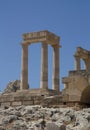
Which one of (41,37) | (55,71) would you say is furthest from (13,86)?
(41,37)

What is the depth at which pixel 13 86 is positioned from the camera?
168 ft

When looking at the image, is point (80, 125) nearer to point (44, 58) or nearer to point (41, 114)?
point (41, 114)

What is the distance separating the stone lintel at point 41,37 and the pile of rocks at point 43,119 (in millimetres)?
21663

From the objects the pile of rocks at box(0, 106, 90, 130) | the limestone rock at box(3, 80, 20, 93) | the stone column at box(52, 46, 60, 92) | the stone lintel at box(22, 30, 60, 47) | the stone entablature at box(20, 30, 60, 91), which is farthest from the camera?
the limestone rock at box(3, 80, 20, 93)

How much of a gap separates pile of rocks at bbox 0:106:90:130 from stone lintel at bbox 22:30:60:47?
71.1 feet

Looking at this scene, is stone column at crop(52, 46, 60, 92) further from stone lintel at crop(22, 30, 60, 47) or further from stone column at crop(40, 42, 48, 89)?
stone column at crop(40, 42, 48, 89)

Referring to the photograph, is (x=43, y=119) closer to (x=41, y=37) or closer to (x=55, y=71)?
(x=41, y=37)

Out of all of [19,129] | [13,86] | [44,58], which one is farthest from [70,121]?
[13,86]

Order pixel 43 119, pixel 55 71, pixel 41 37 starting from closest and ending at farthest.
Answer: pixel 43 119 → pixel 41 37 → pixel 55 71

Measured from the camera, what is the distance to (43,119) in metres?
15.6

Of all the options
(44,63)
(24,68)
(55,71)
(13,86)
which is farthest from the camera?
(13,86)

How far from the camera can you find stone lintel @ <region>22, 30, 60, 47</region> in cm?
3916

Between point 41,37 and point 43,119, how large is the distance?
24.4m

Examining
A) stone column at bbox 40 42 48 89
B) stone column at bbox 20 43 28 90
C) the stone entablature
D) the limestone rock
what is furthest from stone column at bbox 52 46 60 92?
the limestone rock
